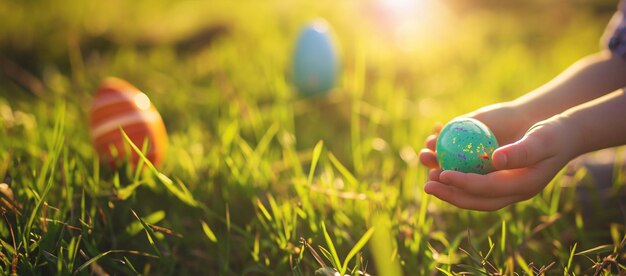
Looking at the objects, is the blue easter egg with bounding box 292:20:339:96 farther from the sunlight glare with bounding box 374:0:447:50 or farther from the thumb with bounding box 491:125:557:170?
the thumb with bounding box 491:125:557:170

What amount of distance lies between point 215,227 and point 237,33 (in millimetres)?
1937

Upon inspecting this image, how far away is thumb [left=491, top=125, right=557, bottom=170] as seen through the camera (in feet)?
3.59

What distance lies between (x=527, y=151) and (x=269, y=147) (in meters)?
1.10

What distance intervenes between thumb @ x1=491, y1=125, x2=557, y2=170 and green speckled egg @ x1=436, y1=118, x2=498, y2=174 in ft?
0.43

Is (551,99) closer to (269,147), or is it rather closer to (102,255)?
(269,147)

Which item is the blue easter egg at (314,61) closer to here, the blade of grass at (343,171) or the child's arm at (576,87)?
the blade of grass at (343,171)

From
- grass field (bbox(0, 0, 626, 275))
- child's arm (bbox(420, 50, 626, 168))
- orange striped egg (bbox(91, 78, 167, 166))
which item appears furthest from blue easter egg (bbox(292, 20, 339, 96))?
child's arm (bbox(420, 50, 626, 168))

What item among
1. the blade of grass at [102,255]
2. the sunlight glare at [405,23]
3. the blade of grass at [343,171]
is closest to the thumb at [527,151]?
the blade of grass at [343,171]

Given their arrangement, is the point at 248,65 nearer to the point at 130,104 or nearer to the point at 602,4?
the point at 130,104

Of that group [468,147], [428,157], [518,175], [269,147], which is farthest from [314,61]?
[518,175]

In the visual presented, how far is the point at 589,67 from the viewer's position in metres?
1.54

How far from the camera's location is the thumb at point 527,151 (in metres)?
1.09

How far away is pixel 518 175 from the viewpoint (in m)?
1.18

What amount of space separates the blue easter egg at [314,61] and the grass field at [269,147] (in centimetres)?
10
